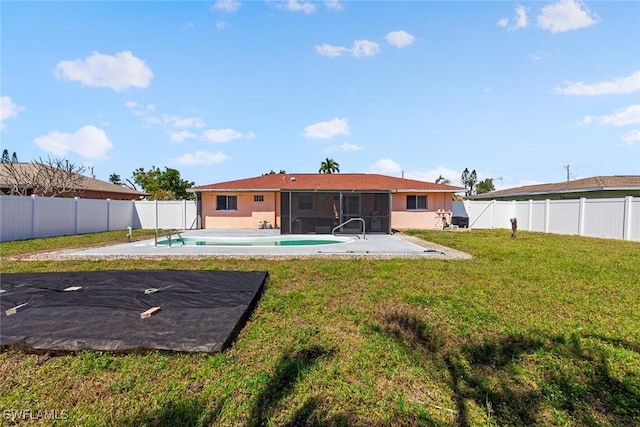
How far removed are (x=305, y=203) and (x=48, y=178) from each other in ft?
65.7

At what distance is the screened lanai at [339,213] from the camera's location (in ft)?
51.1

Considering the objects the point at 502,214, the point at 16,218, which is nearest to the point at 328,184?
the point at 502,214

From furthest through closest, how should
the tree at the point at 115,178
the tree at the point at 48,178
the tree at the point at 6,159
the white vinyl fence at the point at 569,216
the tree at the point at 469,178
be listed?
the tree at the point at 469,178 < the tree at the point at 115,178 < the tree at the point at 6,159 < the tree at the point at 48,178 < the white vinyl fence at the point at 569,216

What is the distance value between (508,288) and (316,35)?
11.9 m

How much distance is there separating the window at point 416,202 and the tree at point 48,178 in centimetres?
2410

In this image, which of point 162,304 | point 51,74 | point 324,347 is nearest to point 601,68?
point 324,347

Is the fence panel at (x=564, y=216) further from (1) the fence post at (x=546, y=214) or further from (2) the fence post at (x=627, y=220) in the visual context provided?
(2) the fence post at (x=627, y=220)

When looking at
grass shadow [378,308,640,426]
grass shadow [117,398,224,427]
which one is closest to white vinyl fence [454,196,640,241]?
grass shadow [378,308,640,426]

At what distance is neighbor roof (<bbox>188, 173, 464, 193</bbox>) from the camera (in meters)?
18.0

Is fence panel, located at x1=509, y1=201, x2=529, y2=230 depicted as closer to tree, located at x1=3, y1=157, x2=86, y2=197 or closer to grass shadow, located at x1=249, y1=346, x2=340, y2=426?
grass shadow, located at x1=249, y1=346, x2=340, y2=426

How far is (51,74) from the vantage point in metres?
11.6

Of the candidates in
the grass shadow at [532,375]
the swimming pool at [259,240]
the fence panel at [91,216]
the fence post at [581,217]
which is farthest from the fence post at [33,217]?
the fence post at [581,217]

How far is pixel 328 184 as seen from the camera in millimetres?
20016

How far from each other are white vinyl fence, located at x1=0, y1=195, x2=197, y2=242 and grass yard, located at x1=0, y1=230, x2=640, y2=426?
43.2 ft
